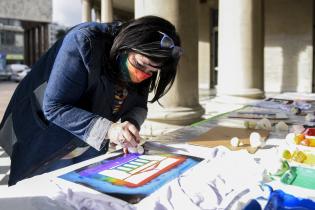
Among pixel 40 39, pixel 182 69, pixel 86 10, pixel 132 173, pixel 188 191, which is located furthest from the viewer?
pixel 40 39

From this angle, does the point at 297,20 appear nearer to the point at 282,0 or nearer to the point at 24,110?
the point at 282,0

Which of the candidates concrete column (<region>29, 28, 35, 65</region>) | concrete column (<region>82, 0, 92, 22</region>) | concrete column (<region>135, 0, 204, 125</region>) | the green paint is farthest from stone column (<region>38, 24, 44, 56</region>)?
the green paint

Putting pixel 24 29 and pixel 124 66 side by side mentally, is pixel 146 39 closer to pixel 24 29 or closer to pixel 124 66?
pixel 124 66

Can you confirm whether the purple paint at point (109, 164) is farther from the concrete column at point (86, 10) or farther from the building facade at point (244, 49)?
the concrete column at point (86, 10)

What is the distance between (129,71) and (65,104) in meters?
0.37

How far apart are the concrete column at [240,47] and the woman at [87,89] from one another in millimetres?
5572

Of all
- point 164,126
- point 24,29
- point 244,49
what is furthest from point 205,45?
point 24,29

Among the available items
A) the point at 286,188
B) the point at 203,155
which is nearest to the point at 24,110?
the point at 203,155

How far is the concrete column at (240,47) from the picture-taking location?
7562 mm

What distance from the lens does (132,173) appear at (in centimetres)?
197

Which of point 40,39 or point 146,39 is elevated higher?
point 40,39

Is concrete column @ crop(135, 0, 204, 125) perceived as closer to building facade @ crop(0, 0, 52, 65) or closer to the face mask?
the face mask

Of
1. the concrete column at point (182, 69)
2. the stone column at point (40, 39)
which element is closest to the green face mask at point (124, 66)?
the concrete column at point (182, 69)

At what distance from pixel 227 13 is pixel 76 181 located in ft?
21.3
